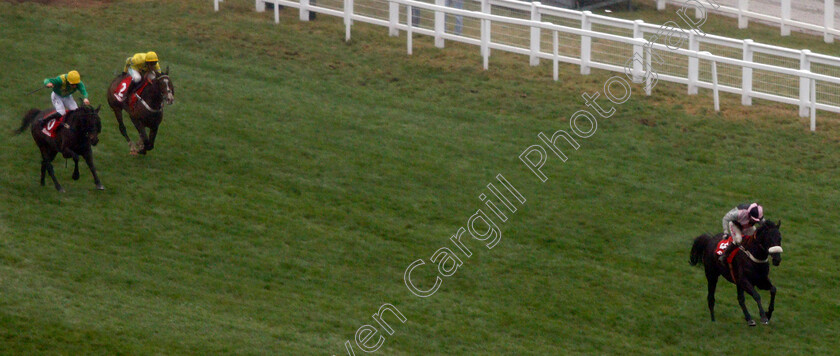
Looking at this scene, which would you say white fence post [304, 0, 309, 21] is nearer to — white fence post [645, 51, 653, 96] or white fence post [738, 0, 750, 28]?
white fence post [645, 51, 653, 96]

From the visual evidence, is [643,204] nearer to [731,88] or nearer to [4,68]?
[731,88]

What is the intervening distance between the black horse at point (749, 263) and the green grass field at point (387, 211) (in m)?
0.35

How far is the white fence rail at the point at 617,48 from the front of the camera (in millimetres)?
17656

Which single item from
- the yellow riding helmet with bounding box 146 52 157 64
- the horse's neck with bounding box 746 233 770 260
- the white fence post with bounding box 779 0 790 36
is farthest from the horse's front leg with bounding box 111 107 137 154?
the white fence post with bounding box 779 0 790 36

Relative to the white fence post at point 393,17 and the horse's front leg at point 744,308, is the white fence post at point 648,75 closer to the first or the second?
the white fence post at point 393,17

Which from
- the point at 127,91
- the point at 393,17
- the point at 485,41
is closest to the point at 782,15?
the point at 485,41

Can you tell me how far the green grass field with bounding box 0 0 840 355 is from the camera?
11.6m

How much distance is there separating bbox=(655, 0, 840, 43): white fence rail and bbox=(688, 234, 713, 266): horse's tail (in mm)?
12765

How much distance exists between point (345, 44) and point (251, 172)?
6543mm

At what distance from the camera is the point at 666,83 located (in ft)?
62.8

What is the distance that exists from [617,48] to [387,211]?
26.1 feet

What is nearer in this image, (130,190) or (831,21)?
(130,190)

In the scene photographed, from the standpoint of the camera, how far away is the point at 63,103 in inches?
582

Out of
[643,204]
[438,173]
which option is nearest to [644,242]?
[643,204]
